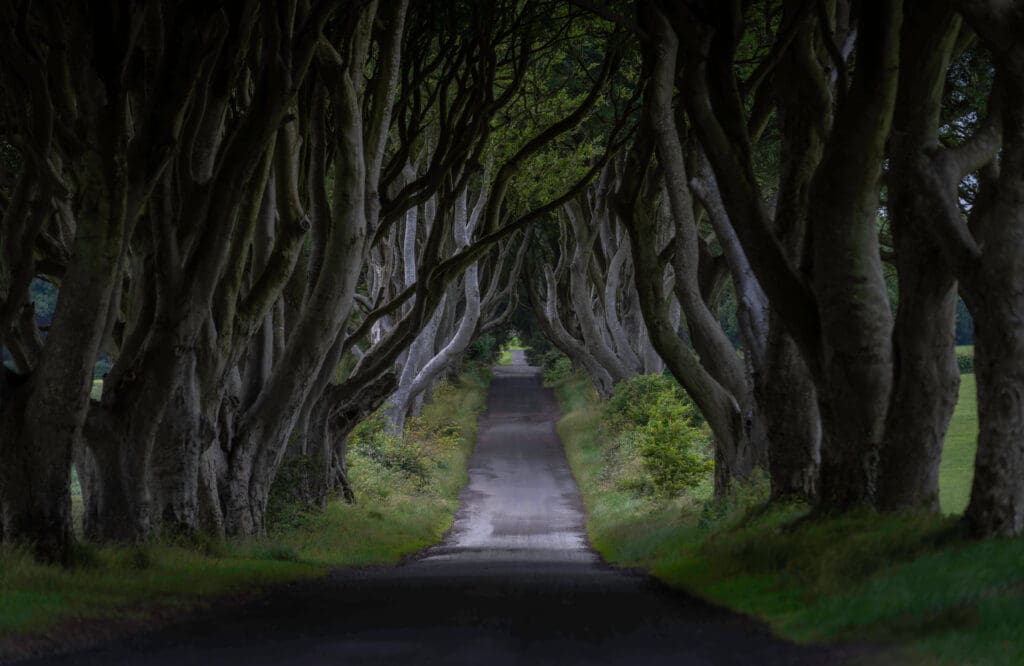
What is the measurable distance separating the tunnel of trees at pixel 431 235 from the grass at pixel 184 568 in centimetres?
65

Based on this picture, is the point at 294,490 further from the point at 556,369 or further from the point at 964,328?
the point at 964,328

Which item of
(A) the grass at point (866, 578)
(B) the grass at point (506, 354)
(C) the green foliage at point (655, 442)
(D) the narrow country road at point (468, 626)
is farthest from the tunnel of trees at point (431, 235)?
(B) the grass at point (506, 354)

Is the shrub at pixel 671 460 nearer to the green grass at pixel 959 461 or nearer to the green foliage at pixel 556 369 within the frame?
the green grass at pixel 959 461

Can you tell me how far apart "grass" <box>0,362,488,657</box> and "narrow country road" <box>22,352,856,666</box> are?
1.71 feet

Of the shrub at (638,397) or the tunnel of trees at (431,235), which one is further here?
the shrub at (638,397)

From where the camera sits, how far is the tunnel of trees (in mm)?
10664

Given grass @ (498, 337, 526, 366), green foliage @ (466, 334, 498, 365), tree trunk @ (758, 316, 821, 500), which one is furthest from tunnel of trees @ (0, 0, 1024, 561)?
grass @ (498, 337, 526, 366)

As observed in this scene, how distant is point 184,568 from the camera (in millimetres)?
12648

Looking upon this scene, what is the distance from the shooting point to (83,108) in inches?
473

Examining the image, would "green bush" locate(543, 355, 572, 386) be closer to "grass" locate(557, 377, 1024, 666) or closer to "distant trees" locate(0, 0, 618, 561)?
"distant trees" locate(0, 0, 618, 561)

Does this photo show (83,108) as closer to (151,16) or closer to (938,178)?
(151,16)

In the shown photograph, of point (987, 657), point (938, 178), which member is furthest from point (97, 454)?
point (987, 657)

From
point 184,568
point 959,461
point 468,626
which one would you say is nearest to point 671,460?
point 959,461

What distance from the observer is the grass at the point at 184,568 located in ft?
30.2
